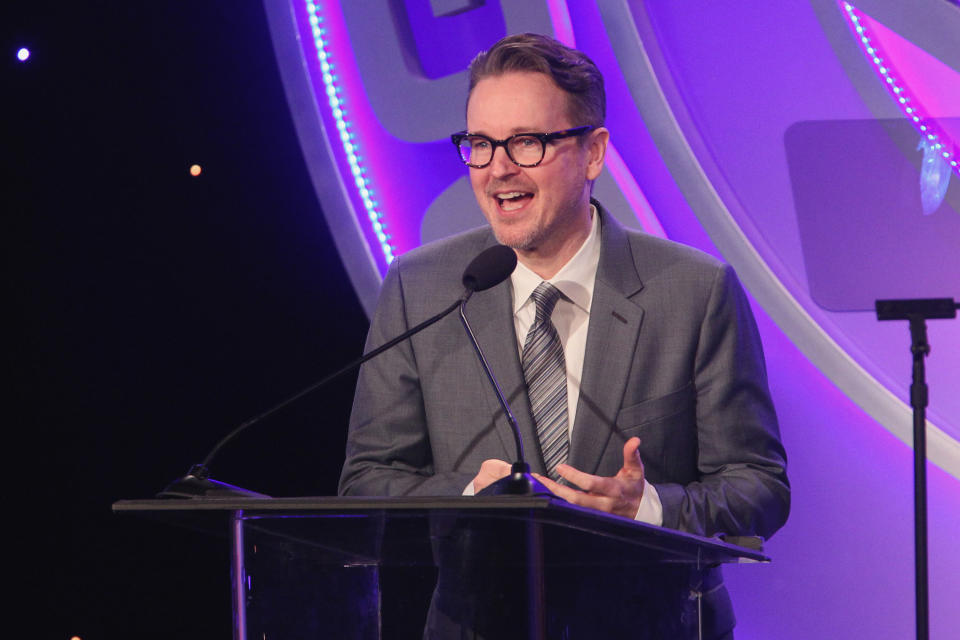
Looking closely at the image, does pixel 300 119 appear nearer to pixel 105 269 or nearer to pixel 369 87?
pixel 369 87

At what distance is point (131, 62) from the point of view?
3.07 m

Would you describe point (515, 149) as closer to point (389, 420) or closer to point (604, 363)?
point (604, 363)

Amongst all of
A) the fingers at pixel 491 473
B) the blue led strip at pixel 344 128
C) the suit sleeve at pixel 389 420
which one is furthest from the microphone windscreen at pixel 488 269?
the blue led strip at pixel 344 128

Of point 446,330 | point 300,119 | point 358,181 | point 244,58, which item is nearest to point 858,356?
point 446,330

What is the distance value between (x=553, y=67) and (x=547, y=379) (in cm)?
67

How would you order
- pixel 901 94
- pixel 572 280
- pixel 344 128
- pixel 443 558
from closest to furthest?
pixel 443 558, pixel 572 280, pixel 901 94, pixel 344 128

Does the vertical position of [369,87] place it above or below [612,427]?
above

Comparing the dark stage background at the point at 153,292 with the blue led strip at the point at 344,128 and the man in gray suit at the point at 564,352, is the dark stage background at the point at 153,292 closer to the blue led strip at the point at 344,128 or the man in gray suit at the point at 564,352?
the blue led strip at the point at 344,128

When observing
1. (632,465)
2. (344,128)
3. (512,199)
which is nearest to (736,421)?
(632,465)

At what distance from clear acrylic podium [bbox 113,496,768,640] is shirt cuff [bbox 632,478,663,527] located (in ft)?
1.20

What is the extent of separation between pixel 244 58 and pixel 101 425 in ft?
3.67

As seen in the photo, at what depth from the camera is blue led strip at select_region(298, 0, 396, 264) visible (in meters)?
3.03

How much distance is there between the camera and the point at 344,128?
10.0ft

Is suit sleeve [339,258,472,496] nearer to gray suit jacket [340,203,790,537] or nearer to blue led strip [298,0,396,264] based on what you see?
gray suit jacket [340,203,790,537]
